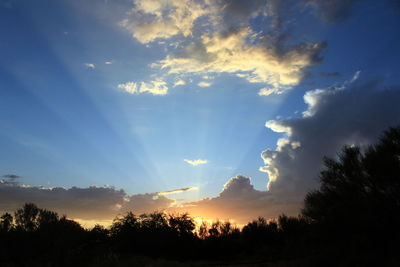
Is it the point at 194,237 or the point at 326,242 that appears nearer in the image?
the point at 326,242

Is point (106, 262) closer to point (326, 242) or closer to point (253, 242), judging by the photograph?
point (326, 242)

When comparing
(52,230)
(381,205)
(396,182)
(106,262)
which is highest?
(396,182)

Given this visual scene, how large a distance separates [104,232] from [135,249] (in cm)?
1180

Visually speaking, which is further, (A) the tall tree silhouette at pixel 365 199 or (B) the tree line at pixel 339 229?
(A) the tall tree silhouette at pixel 365 199

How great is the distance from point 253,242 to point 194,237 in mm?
10657

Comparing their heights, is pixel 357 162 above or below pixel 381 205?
above

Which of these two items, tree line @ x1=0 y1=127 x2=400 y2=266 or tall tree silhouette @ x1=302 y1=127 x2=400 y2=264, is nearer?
tree line @ x1=0 y1=127 x2=400 y2=266

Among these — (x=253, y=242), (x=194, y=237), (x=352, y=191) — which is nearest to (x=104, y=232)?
(x=194, y=237)

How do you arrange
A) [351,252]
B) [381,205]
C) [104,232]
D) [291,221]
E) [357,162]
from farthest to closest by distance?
[104,232]
[291,221]
[357,162]
[381,205]
[351,252]

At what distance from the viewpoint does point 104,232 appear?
59.1 meters

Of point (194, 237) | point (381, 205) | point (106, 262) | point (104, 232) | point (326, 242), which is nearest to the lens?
point (106, 262)

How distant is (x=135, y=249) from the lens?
165 feet

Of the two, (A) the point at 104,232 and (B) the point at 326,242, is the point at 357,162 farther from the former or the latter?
(A) the point at 104,232

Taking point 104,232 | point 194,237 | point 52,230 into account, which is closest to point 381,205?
point 52,230
